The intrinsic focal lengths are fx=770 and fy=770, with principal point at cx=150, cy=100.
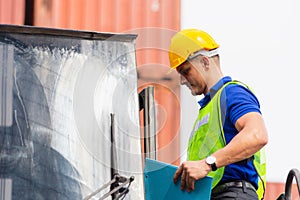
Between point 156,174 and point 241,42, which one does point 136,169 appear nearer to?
point 156,174

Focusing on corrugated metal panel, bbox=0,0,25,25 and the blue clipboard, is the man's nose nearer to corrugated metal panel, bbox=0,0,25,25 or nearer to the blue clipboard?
the blue clipboard

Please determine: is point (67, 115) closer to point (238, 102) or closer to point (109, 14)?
point (238, 102)

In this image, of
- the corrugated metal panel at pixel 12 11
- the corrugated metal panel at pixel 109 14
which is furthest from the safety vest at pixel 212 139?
the corrugated metal panel at pixel 12 11

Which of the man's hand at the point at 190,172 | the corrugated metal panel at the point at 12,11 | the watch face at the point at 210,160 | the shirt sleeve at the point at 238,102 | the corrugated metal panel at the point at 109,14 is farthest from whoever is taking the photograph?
Result: the corrugated metal panel at the point at 109,14

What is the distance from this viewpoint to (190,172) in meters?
2.95

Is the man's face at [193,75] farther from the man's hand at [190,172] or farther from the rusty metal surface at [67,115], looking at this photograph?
the man's hand at [190,172]

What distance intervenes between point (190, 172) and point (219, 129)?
0.44m

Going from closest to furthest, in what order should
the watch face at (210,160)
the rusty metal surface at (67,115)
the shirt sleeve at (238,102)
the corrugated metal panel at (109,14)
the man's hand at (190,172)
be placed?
the rusty metal surface at (67,115) → the man's hand at (190,172) → the watch face at (210,160) → the shirt sleeve at (238,102) → the corrugated metal panel at (109,14)

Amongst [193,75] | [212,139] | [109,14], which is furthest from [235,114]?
[109,14]

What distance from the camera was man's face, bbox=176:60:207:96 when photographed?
11.6 ft

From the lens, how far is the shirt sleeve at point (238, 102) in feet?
10.6

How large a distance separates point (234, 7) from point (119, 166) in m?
3.93

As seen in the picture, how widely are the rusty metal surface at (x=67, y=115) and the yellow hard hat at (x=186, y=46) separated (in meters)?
0.41

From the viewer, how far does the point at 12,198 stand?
2.64 meters
